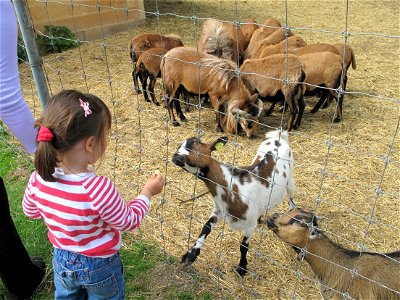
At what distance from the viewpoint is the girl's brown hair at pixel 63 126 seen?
1.69 meters

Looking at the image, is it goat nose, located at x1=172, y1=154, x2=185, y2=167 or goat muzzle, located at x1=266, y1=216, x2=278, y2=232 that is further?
goat nose, located at x1=172, y1=154, x2=185, y2=167

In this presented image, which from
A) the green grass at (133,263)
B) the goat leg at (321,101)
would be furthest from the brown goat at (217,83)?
the green grass at (133,263)

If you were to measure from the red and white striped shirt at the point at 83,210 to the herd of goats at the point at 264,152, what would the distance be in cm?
113

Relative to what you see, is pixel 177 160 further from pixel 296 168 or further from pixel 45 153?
pixel 296 168

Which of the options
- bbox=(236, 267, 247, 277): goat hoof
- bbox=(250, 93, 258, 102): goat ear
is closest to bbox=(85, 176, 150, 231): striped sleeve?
bbox=(236, 267, 247, 277): goat hoof

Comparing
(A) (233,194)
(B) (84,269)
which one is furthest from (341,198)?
(B) (84,269)

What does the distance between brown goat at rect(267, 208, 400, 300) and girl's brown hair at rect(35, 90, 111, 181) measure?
165 centimetres

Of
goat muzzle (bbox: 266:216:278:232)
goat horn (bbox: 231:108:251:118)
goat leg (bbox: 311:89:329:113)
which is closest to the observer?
goat muzzle (bbox: 266:216:278:232)

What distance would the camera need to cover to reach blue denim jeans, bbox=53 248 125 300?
2.03 meters

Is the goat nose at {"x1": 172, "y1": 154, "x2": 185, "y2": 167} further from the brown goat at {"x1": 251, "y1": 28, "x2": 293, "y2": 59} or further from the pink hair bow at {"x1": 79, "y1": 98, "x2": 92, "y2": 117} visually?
the brown goat at {"x1": 251, "y1": 28, "x2": 293, "y2": 59}

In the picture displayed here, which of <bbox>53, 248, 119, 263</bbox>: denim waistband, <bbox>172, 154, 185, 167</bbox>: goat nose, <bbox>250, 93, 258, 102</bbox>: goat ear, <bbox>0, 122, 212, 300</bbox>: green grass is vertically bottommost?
<bbox>0, 122, 212, 300</bbox>: green grass

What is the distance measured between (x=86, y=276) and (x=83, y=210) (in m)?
0.45

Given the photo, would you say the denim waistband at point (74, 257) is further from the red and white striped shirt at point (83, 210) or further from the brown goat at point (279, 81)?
the brown goat at point (279, 81)

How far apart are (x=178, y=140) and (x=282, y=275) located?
8.98 ft
